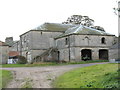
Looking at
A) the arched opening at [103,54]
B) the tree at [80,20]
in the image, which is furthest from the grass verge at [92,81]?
the tree at [80,20]

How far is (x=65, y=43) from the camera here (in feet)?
122

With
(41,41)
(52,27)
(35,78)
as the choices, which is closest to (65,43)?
(41,41)

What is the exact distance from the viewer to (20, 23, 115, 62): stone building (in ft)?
115

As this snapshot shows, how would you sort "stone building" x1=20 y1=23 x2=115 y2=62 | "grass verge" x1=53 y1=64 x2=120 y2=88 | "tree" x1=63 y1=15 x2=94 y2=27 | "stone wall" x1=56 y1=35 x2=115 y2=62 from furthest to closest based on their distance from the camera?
"tree" x1=63 y1=15 x2=94 y2=27, "stone building" x1=20 y1=23 x2=115 y2=62, "stone wall" x1=56 y1=35 x2=115 y2=62, "grass verge" x1=53 y1=64 x2=120 y2=88

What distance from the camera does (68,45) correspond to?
36.0m

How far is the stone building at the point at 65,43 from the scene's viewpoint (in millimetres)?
35000

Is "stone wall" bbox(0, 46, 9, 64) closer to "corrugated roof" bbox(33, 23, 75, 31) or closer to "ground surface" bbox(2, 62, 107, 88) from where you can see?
"corrugated roof" bbox(33, 23, 75, 31)

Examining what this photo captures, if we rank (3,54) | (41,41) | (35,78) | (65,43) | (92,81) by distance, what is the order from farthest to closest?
1. (3,54)
2. (41,41)
3. (65,43)
4. (35,78)
5. (92,81)

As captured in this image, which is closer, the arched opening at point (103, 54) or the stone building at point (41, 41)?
the arched opening at point (103, 54)

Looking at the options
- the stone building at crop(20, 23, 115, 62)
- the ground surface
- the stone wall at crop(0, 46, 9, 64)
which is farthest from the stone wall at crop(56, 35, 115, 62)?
the ground surface

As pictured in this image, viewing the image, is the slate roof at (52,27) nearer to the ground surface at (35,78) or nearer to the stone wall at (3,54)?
the stone wall at (3,54)

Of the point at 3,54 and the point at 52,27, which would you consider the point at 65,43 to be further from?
the point at 3,54

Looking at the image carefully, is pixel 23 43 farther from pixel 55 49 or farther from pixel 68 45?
pixel 68 45

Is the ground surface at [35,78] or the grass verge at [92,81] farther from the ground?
the grass verge at [92,81]
